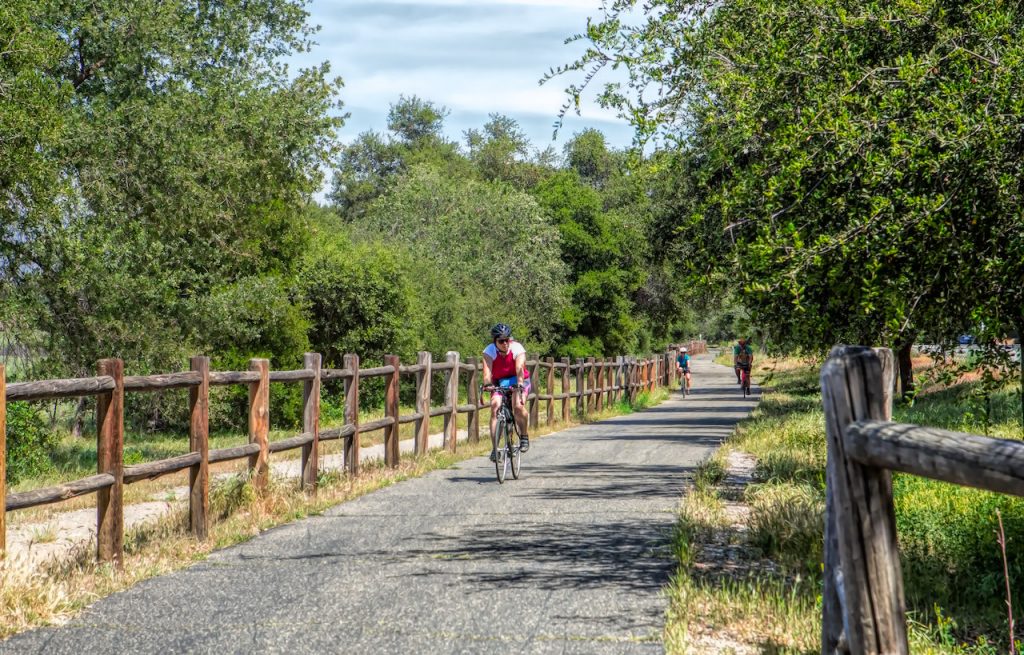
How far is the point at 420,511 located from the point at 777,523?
3430 mm

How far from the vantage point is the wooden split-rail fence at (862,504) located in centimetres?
353

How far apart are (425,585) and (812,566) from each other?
2.58m

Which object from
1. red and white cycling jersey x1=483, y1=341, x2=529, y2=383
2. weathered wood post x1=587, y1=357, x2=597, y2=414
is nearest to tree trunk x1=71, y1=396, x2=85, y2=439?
red and white cycling jersey x1=483, y1=341, x2=529, y2=383

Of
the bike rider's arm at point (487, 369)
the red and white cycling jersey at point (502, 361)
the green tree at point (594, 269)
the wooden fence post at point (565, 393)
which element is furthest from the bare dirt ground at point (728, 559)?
the green tree at point (594, 269)

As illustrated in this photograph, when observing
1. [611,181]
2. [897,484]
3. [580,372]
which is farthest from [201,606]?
[611,181]

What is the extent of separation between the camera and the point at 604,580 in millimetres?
7098

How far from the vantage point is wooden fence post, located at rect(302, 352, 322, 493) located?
38.8 feet

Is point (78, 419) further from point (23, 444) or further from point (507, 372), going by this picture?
point (507, 372)

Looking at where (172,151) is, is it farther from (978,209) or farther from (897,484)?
(978,209)

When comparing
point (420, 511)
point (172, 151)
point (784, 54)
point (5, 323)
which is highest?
point (172, 151)

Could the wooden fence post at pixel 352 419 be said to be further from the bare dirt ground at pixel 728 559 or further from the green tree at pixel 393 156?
the green tree at pixel 393 156

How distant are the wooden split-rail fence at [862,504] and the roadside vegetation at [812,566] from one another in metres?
1.63

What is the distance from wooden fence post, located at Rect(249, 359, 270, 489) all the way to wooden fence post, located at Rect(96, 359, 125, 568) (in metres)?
2.64

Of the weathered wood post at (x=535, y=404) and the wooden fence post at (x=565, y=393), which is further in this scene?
the wooden fence post at (x=565, y=393)
